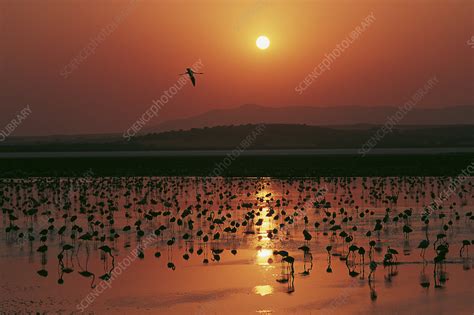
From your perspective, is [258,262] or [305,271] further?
[258,262]

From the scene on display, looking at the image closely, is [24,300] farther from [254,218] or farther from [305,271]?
[254,218]

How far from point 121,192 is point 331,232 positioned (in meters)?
20.3

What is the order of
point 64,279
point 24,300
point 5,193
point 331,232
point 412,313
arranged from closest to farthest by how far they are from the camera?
point 412,313, point 24,300, point 64,279, point 331,232, point 5,193

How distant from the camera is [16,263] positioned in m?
20.2

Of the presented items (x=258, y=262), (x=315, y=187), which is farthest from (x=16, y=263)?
(x=315, y=187)

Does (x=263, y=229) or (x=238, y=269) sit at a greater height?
(x=263, y=229)

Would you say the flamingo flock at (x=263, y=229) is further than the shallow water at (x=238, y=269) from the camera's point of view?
Yes

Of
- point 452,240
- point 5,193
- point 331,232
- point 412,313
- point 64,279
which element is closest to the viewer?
point 412,313

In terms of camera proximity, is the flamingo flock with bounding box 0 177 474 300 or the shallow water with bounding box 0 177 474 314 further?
the flamingo flock with bounding box 0 177 474 300

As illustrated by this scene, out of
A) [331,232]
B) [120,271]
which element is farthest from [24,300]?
[331,232]

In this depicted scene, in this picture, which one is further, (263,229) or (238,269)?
(263,229)

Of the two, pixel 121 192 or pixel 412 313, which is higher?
pixel 121 192

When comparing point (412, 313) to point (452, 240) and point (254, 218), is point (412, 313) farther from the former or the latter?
point (254, 218)

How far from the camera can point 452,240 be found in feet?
77.2
